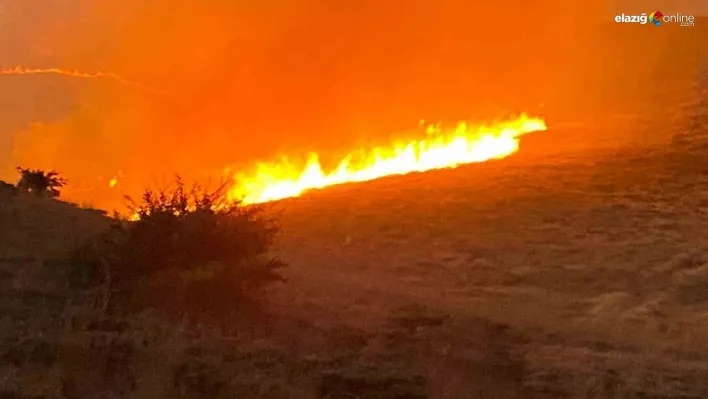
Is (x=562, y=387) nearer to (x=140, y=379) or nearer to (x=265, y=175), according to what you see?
(x=140, y=379)

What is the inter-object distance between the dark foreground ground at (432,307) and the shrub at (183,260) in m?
0.51

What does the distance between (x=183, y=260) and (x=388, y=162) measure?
57.8 ft

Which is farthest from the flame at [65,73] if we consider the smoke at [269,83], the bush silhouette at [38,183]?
the bush silhouette at [38,183]

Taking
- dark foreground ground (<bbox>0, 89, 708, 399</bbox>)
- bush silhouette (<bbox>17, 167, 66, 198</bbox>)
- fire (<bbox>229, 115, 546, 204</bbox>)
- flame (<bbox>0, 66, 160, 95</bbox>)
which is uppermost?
flame (<bbox>0, 66, 160, 95</bbox>)

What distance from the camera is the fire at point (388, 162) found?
23484 mm

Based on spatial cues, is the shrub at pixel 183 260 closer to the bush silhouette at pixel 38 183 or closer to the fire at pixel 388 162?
the bush silhouette at pixel 38 183

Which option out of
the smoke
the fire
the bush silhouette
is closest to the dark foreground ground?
the bush silhouette

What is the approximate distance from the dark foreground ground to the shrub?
51 cm

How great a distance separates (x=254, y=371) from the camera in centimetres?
679

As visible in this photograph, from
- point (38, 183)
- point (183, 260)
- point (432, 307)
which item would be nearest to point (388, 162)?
point (38, 183)

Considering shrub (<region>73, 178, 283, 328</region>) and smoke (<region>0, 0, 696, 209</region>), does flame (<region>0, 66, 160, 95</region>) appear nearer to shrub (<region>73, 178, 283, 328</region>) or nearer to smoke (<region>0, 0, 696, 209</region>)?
smoke (<region>0, 0, 696, 209</region>)

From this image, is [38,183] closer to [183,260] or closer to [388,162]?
[183,260]

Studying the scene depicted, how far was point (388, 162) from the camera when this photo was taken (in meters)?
26.4

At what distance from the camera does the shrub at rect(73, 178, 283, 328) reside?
859 centimetres
